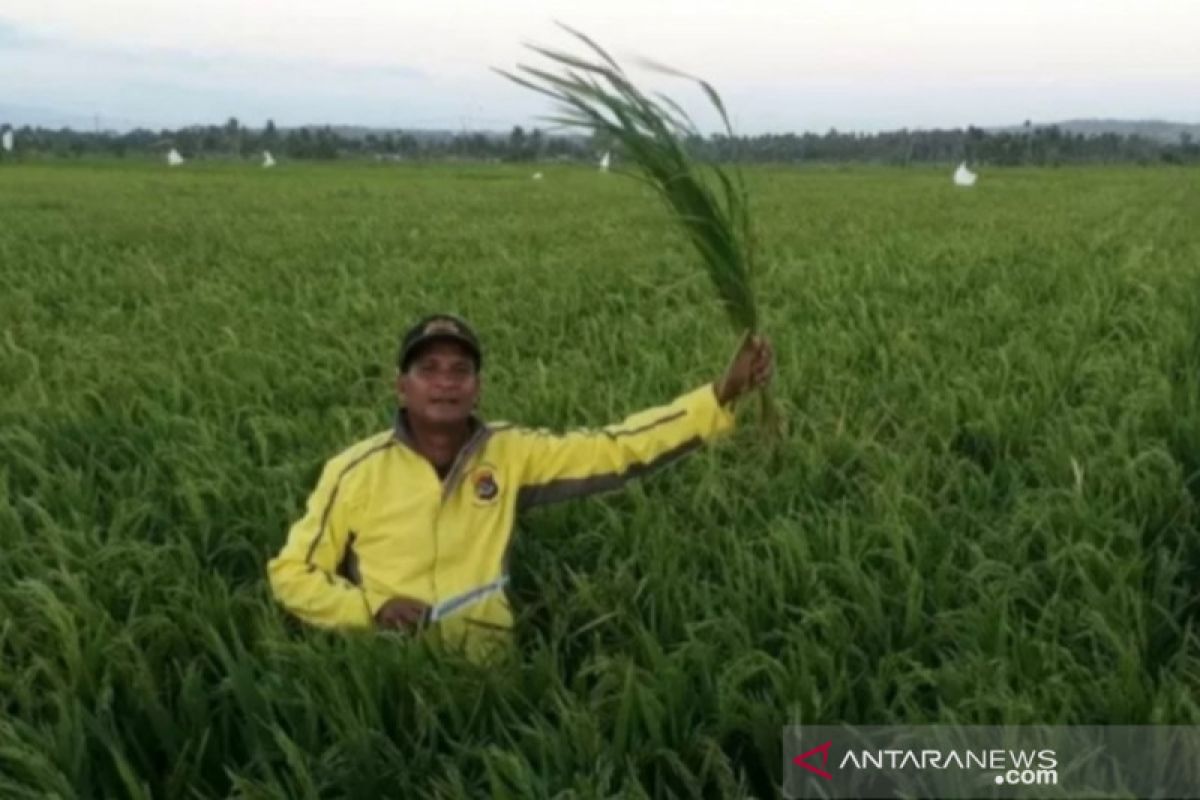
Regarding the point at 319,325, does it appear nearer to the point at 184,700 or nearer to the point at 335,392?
the point at 335,392

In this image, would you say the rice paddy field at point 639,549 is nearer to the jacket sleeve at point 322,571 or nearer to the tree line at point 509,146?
the jacket sleeve at point 322,571

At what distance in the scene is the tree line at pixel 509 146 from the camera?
5550 cm

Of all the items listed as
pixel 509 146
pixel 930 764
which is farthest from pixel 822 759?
pixel 509 146

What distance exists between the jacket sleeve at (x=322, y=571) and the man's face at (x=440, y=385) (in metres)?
0.23

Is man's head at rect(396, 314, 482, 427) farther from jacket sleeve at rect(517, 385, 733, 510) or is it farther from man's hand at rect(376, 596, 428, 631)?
man's hand at rect(376, 596, 428, 631)

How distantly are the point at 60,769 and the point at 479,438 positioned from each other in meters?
1.15

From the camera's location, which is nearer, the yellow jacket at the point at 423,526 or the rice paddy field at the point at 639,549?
the rice paddy field at the point at 639,549

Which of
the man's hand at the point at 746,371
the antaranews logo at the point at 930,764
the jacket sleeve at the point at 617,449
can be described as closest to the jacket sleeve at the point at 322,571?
the jacket sleeve at the point at 617,449

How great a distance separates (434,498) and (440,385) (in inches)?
10.1

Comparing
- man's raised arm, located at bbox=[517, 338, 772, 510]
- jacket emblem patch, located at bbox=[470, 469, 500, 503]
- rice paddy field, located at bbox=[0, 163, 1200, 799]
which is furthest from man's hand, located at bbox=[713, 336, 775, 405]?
jacket emblem patch, located at bbox=[470, 469, 500, 503]

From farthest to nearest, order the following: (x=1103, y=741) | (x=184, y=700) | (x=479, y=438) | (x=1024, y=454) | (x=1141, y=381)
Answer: (x=1141, y=381) < (x=1024, y=454) < (x=479, y=438) < (x=184, y=700) < (x=1103, y=741)

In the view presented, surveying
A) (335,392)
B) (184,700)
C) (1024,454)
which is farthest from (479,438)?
(335,392)

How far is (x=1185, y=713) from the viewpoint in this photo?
2.09 m

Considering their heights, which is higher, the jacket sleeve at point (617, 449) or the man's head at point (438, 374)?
the man's head at point (438, 374)
